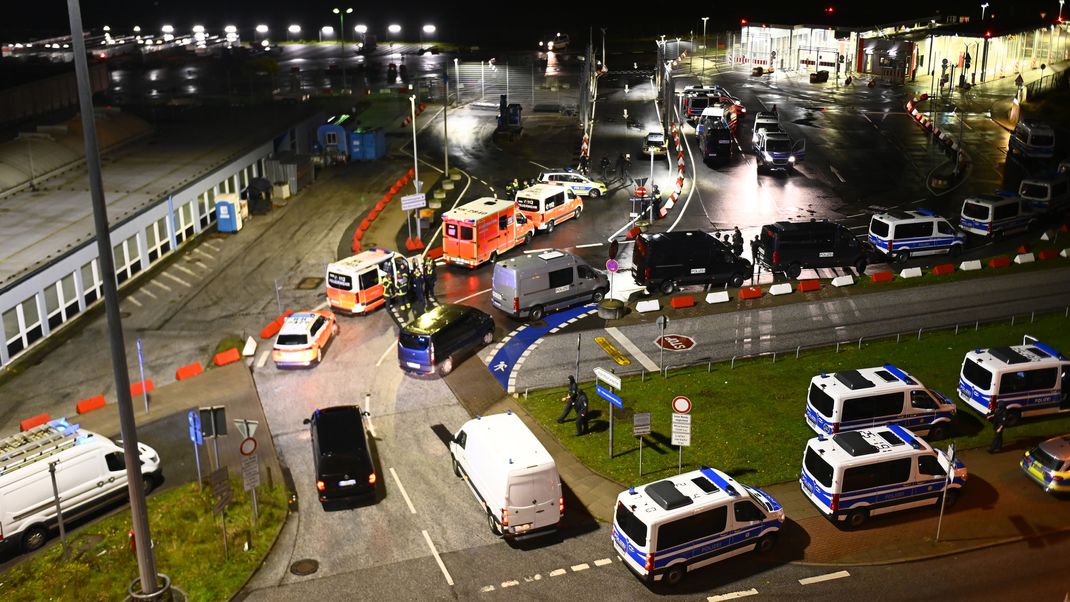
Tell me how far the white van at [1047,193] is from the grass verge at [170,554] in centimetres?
3870

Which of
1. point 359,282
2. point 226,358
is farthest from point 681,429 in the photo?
point 226,358

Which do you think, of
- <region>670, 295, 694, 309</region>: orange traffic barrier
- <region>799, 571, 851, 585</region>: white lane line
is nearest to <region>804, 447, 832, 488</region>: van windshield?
<region>799, 571, 851, 585</region>: white lane line

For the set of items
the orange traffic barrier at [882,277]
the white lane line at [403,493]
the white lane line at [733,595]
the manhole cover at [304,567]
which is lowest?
the white lane line at [733,595]

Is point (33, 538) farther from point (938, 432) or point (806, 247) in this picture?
point (806, 247)

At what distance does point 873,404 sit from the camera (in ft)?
93.6

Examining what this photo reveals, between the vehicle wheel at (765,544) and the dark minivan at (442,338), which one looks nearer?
the vehicle wheel at (765,544)

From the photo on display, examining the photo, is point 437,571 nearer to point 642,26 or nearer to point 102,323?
point 102,323

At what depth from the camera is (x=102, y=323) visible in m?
38.7

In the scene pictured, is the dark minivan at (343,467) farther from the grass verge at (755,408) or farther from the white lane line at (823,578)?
the white lane line at (823,578)

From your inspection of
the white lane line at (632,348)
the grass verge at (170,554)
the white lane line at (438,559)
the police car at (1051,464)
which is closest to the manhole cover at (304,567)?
the grass verge at (170,554)

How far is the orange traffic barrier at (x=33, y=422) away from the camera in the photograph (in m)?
30.4

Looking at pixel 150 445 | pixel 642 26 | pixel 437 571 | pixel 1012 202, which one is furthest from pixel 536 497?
pixel 642 26

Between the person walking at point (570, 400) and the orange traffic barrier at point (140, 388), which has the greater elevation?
the person walking at point (570, 400)

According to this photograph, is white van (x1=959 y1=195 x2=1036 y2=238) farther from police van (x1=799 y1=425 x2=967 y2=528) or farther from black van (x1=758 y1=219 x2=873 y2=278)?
police van (x1=799 y1=425 x2=967 y2=528)
